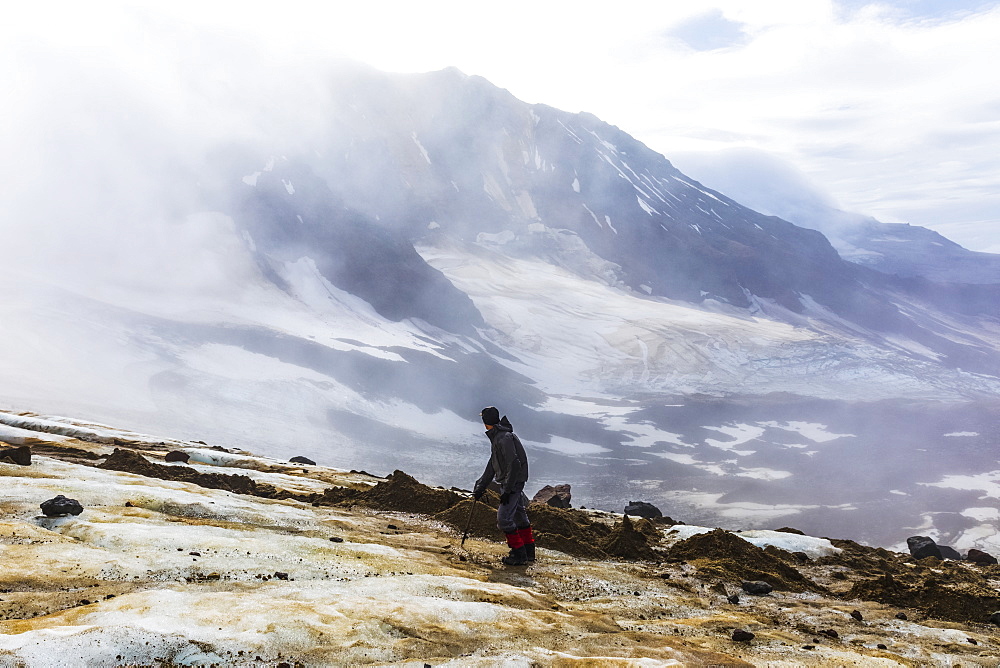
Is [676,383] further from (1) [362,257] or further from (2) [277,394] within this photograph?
(2) [277,394]

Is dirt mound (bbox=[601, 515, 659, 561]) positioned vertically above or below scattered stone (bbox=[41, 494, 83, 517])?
above

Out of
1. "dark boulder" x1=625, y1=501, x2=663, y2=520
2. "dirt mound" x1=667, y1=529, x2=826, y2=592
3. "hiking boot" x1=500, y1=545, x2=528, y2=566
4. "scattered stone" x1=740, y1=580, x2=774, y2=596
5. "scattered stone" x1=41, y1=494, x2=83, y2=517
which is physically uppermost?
"dark boulder" x1=625, y1=501, x2=663, y2=520

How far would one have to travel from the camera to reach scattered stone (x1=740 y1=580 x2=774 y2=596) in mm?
15805

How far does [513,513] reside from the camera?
16.1 meters

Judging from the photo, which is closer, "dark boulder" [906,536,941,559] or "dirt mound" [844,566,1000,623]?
Answer: "dirt mound" [844,566,1000,623]

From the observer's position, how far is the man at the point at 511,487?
16141mm

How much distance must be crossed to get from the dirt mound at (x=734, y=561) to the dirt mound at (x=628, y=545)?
71 centimetres

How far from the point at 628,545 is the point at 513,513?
200 inches

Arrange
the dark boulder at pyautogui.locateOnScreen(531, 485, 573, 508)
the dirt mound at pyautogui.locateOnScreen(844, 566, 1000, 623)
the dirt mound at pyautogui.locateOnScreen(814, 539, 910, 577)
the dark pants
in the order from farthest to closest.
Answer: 1. the dark boulder at pyautogui.locateOnScreen(531, 485, 573, 508)
2. the dirt mound at pyautogui.locateOnScreen(814, 539, 910, 577)
3. the dark pants
4. the dirt mound at pyautogui.locateOnScreen(844, 566, 1000, 623)

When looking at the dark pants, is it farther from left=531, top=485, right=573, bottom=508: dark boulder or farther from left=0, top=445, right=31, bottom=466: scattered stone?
left=531, top=485, right=573, bottom=508: dark boulder

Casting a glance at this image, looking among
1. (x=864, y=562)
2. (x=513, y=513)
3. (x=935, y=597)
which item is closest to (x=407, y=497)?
(x=513, y=513)

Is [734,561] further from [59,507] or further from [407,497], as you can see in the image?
[59,507]

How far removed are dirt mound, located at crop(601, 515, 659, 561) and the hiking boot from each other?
4136 mm

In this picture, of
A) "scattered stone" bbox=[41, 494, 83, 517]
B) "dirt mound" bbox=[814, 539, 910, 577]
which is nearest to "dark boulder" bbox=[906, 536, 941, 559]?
"dirt mound" bbox=[814, 539, 910, 577]
